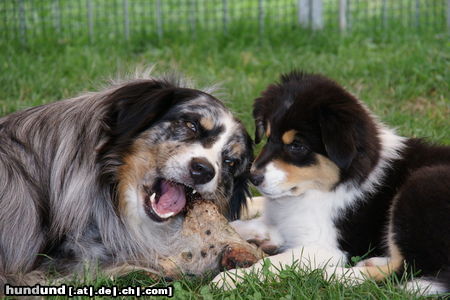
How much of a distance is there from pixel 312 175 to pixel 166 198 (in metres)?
0.89

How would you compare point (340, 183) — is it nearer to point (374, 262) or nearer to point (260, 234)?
point (374, 262)

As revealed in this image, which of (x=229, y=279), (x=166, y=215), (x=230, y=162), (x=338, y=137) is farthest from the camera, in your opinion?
(x=230, y=162)

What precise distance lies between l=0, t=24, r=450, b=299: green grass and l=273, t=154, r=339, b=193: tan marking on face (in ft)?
3.78

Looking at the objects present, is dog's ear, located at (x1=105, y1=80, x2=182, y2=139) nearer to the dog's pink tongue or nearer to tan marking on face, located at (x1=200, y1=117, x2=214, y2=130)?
tan marking on face, located at (x1=200, y1=117, x2=214, y2=130)

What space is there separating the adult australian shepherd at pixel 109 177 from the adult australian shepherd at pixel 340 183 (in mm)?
383

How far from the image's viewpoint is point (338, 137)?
405 centimetres

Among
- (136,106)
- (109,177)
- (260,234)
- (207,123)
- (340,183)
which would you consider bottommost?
(260,234)

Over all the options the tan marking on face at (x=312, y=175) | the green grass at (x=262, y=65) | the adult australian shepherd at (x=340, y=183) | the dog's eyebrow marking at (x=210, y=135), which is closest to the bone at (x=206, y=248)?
the adult australian shepherd at (x=340, y=183)

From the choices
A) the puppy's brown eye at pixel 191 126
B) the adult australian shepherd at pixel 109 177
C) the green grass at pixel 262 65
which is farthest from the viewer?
the green grass at pixel 262 65

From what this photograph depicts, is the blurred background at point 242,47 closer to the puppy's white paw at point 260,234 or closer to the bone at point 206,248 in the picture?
the puppy's white paw at point 260,234

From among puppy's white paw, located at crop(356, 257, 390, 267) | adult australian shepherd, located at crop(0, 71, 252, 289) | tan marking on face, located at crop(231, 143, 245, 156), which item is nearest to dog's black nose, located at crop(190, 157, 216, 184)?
adult australian shepherd, located at crop(0, 71, 252, 289)

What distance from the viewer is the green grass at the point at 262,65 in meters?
6.89

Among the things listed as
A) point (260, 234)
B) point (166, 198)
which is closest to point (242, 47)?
point (260, 234)

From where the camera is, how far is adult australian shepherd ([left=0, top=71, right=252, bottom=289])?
13.4 feet
